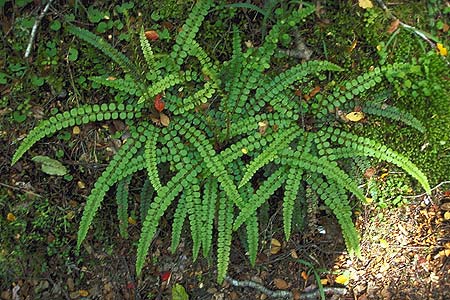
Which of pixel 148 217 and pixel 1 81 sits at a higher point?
pixel 1 81

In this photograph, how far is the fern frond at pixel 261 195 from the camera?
137 inches

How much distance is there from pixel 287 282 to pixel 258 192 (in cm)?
92

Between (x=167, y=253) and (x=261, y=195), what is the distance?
1002 millimetres

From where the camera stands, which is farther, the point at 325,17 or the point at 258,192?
the point at 325,17

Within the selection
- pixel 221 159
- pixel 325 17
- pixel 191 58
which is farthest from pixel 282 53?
pixel 221 159

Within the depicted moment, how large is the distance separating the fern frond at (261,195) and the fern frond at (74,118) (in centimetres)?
101

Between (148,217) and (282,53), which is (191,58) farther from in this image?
(148,217)

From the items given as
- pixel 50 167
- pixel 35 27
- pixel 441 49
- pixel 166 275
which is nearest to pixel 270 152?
pixel 166 275

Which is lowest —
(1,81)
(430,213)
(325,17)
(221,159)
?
(430,213)

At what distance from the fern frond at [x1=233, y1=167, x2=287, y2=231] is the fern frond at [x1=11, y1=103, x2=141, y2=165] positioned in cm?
101

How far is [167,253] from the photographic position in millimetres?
4004

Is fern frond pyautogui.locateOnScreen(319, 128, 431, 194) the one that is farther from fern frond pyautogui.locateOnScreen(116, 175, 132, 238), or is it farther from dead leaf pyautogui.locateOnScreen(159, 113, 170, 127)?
fern frond pyautogui.locateOnScreen(116, 175, 132, 238)

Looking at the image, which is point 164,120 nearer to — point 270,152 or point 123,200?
point 123,200

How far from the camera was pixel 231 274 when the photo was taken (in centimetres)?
399
